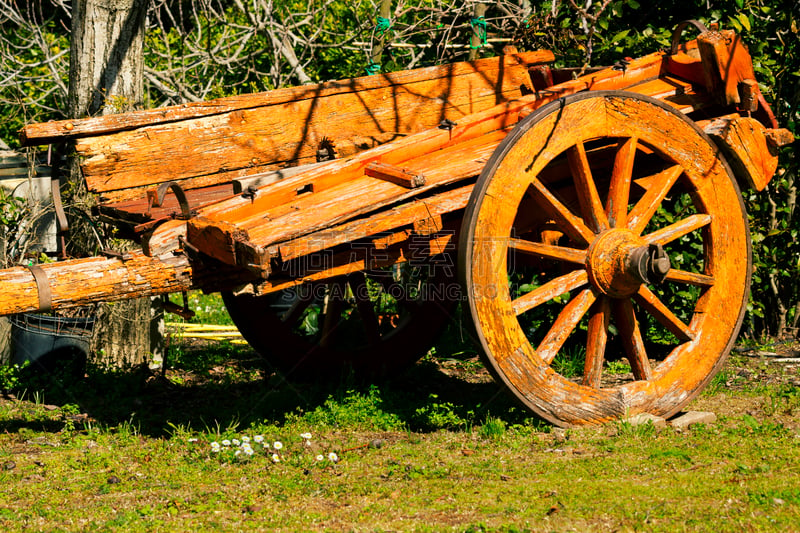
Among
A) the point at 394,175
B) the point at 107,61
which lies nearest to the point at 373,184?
the point at 394,175

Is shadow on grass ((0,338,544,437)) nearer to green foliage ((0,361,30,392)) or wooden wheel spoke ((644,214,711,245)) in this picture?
green foliage ((0,361,30,392))

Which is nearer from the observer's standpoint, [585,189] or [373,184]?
[373,184]

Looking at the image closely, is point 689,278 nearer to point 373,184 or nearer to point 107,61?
point 373,184

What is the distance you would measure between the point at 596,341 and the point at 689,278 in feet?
1.98

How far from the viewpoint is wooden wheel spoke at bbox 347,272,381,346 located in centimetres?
505

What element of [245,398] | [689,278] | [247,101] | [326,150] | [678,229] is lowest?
[245,398]

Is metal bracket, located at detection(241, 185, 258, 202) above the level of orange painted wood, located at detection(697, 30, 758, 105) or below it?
below

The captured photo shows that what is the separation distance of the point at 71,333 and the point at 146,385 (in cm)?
66

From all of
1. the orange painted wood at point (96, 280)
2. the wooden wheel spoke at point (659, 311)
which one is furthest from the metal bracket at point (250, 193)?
the wooden wheel spoke at point (659, 311)

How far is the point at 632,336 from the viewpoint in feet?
13.5

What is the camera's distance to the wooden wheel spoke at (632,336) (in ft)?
13.5

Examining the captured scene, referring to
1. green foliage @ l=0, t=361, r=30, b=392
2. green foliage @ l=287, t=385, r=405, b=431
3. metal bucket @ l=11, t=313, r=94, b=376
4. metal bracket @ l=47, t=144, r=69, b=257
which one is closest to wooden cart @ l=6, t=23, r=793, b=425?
metal bracket @ l=47, t=144, r=69, b=257

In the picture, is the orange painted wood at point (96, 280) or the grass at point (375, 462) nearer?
the grass at point (375, 462)

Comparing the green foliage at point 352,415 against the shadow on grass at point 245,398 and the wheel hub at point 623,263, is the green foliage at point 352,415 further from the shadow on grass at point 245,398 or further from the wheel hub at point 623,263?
the wheel hub at point 623,263
